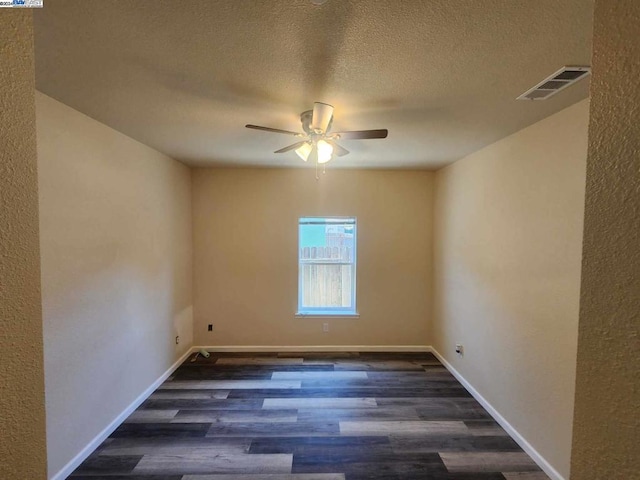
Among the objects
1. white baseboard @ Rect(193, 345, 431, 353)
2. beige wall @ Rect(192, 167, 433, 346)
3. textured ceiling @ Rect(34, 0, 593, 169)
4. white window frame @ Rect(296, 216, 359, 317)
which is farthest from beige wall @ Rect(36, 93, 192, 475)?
white window frame @ Rect(296, 216, 359, 317)

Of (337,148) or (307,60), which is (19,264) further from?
(337,148)

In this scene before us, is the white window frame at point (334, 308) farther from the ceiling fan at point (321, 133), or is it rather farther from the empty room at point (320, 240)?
the ceiling fan at point (321, 133)

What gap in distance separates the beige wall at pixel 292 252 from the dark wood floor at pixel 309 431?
62 cm

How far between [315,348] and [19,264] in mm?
3750

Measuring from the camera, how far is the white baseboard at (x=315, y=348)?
13.1ft

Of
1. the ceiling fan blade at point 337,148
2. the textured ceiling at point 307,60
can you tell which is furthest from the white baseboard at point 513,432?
the ceiling fan blade at point 337,148

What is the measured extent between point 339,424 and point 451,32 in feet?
9.19

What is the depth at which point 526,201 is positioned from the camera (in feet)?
7.49

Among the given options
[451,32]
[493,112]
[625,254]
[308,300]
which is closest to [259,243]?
[308,300]

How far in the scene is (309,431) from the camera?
8.00 feet

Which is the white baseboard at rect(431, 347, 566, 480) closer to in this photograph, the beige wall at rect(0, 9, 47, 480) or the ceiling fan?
the ceiling fan

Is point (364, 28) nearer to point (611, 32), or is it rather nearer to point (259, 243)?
point (611, 32)

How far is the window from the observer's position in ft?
13.4

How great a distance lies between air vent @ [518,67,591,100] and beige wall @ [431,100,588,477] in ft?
1.01
